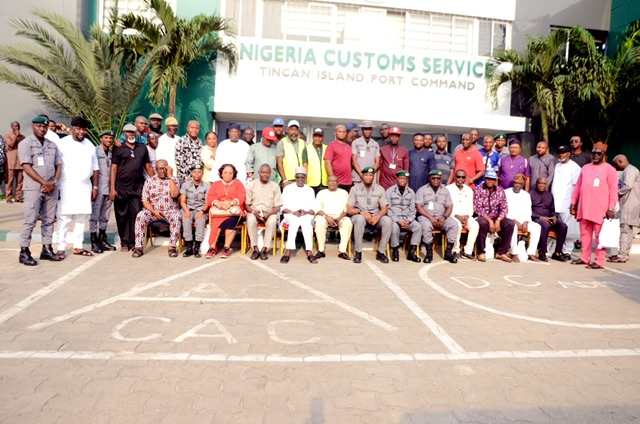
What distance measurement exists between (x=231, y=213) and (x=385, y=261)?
2679 mm

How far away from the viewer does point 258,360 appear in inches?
159

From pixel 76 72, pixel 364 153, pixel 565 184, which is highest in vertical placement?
pixel 76 72

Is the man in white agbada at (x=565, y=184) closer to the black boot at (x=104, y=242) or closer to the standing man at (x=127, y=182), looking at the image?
the standing man at (x=127, y=182)

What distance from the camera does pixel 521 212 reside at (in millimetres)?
9219

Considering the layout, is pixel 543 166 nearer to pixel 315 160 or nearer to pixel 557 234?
pixel 557 234

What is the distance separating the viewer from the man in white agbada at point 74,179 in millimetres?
7723

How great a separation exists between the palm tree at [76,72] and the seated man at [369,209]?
6794mm

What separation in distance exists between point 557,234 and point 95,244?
8166mm

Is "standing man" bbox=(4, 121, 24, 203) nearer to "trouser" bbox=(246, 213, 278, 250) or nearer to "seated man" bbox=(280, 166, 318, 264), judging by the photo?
"trouser" bbox=(246, 213, 278, 250)

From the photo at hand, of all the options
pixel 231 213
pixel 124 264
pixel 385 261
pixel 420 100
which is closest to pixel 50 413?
pixel 124 264

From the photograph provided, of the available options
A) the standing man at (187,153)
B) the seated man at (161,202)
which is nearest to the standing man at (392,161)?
the standing man at (187,153)

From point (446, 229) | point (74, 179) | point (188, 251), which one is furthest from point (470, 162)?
point (74, 179)

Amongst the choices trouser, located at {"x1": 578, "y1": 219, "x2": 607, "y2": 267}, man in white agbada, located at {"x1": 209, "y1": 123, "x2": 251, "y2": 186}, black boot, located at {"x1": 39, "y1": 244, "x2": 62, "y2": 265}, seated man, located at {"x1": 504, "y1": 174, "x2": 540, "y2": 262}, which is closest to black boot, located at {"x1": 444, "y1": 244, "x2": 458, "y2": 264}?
seated man, located at {"x1": 504, "y1": 174, "x2": 540, "y2": 262}

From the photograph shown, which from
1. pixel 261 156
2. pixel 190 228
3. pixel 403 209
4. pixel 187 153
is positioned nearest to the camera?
pixel 190 228
